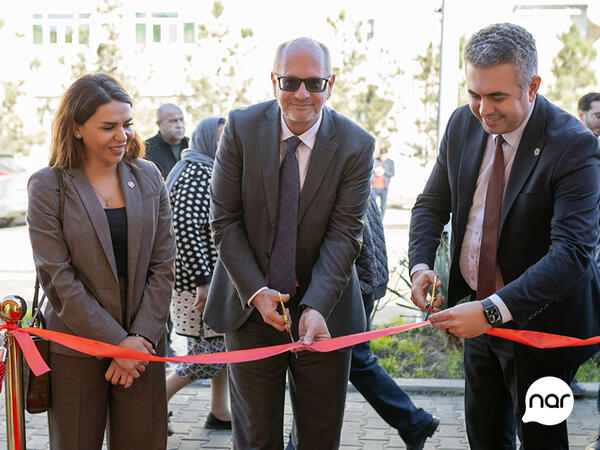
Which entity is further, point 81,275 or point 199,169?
point 199,169

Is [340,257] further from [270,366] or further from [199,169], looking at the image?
[199,169]

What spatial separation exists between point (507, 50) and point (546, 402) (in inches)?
56.0

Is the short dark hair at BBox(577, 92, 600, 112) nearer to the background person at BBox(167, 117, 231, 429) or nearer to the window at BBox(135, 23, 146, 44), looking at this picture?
the background person at BBox(167, 117, 231, 429)

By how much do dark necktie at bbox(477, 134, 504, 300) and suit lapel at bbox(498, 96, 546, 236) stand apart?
0.19 ft

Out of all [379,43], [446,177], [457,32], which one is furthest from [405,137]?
[446,177]

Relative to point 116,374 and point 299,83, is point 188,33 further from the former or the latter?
point 116,374

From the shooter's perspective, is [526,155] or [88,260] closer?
[526,155]

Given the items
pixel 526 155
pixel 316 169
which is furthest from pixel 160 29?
pixel 526 155

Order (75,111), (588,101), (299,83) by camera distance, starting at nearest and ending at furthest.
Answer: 1. (299,83)
2. (75,111)
3. (588,101)

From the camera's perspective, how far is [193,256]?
4.61 m

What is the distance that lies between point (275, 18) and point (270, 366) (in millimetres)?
19547

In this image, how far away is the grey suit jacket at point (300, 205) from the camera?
3234 millimetres

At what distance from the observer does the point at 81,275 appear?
10.4 ft

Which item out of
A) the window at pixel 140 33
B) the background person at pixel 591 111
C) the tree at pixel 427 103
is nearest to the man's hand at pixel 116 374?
the background person at pixel 591 111
